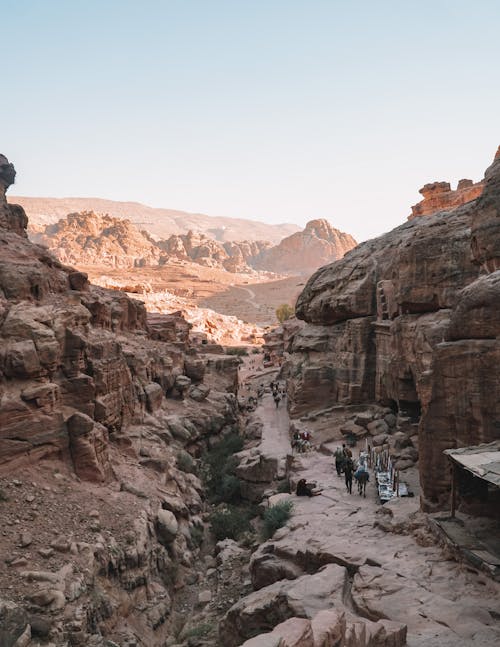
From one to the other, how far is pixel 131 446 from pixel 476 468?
1109 cm

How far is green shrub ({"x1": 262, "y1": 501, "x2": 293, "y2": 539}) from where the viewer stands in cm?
1334

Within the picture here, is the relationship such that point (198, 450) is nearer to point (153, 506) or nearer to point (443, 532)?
point (153, 506)

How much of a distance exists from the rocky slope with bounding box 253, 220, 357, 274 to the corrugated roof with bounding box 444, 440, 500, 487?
14288 cm

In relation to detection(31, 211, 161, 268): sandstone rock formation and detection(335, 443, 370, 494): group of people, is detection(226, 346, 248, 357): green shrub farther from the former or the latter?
detection(31, 211, 161, 268): sandstone rock formation

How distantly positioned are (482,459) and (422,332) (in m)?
8.51

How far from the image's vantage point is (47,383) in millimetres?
12367

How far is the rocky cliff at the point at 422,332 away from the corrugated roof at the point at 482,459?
0.80 metres

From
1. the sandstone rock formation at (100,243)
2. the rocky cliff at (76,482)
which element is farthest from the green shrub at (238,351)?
the sandstone rock formation at (100,243)

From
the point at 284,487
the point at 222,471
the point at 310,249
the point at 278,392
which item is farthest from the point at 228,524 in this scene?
A: the point at 310,249

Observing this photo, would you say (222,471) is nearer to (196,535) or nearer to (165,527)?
(196,535)

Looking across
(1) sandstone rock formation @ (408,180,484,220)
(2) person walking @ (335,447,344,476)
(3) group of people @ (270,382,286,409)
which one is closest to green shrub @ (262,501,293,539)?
(2) person walking @ (335,447,344,476)

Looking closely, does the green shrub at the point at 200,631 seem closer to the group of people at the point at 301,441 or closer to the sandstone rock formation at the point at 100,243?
the group of people at the point at 301,441

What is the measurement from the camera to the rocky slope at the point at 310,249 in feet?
501

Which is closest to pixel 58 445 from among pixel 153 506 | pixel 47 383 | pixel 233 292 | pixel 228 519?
pixel 47 383
